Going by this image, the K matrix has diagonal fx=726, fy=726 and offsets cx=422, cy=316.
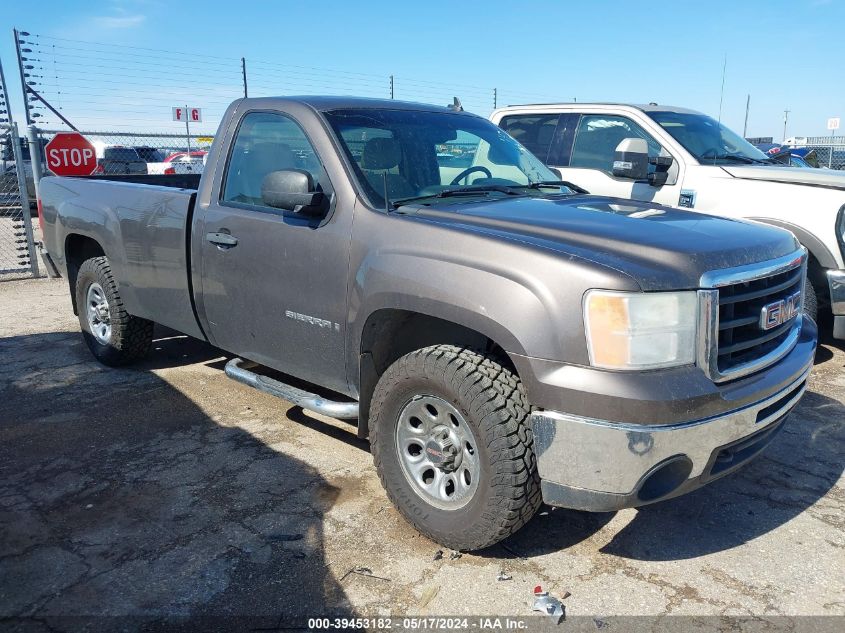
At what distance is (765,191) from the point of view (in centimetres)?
571

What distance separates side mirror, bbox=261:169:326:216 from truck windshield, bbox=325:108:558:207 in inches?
9.1

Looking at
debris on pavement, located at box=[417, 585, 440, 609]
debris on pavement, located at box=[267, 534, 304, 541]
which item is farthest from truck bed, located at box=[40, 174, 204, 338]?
debris on pavement, located at box=[417, 585, 440, 609]

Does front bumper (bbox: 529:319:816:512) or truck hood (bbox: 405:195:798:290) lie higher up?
truck hood (bbox: 405:195:798:290)

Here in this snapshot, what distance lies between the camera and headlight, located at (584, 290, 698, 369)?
2.47 metres

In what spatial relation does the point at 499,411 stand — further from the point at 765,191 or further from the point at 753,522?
the point at 765,191

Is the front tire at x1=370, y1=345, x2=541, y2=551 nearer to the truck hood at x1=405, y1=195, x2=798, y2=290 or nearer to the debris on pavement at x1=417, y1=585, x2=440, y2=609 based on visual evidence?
the debris on pavement at x1=417, y1=585, x2=440, y2=609

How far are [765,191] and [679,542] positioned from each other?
3.59 meters

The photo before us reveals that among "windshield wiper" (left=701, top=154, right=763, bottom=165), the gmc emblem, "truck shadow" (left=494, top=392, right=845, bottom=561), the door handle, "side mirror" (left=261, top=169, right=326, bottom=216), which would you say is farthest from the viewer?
"windshield wiper" (left=701, top=154, right=763, bottom=165)

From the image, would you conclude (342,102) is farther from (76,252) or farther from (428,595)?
(76,252)

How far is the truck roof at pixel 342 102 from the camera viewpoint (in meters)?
3.82

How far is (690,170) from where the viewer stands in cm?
617

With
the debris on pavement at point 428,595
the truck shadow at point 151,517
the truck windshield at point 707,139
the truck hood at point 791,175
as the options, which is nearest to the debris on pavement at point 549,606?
the debris on pavement at point 428,595

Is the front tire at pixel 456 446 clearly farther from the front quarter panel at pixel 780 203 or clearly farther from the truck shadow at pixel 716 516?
the front quarter panel at pixel 780 203

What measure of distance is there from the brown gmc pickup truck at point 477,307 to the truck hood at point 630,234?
0.01 m
